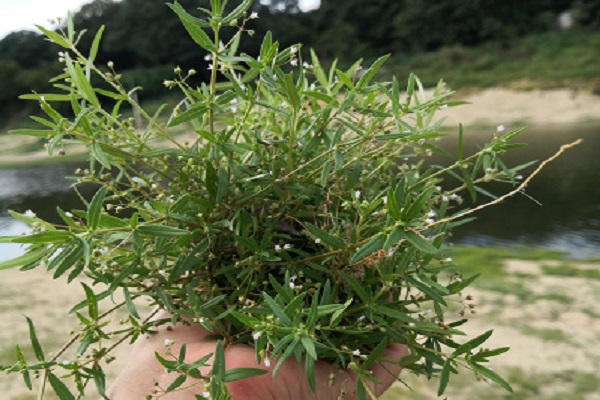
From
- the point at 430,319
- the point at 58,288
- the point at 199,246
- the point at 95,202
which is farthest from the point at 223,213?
the point at 58,288

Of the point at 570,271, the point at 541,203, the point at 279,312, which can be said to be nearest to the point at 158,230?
the point at 279,312

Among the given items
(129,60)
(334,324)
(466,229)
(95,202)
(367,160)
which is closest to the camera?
(95,202)

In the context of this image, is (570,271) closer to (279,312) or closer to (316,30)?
(279,312)

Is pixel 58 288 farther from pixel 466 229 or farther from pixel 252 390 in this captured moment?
pixel 466 229

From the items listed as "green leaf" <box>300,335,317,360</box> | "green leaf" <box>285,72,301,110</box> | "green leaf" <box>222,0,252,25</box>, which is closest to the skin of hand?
"green leaf" <box>300,335,317,360</box>

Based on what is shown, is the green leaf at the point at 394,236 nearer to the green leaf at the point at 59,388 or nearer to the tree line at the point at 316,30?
the green leaf at the point at 59,388

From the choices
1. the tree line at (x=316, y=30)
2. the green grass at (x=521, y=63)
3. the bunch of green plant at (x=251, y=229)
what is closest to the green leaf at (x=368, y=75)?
the bunch of green plant at (x=251, y=229)
